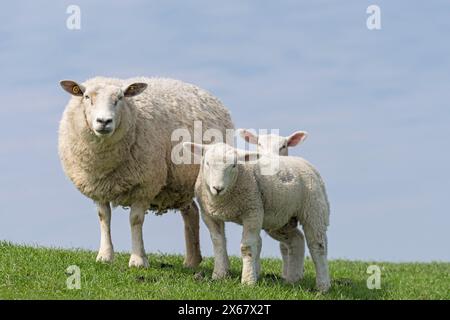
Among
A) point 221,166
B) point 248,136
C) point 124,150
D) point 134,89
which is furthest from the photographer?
point 248,136

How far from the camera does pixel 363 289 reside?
12.4 meters

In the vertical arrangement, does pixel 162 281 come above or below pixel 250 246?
below

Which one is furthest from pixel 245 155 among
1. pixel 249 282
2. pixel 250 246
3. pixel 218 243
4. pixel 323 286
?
pixel 323 286

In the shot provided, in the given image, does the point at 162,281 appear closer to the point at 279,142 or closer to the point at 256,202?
the point at 256,202

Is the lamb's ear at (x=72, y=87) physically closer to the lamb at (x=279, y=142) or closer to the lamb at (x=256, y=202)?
the lamb at (x=256, y=202)

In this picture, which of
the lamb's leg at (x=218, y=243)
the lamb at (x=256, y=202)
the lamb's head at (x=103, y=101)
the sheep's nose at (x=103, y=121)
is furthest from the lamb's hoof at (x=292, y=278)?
the sheep's nose at (x=103, y=121)

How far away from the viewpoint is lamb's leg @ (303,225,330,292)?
11195mm

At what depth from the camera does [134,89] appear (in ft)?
40.0

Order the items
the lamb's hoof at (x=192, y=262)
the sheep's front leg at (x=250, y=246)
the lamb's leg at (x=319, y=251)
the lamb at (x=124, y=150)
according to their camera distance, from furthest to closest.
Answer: the lamb's hoof at (x=192, y=262) → the lamb at (x=124, y=150) → the lamb's leg at (x=319, y=251) → the sheep's front leg at (x=250, y=246)

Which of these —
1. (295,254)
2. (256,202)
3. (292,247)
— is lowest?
(295,254)

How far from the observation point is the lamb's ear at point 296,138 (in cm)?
1271

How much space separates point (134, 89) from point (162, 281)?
9.77 feet

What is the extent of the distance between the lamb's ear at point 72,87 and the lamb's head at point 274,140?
256 cm
